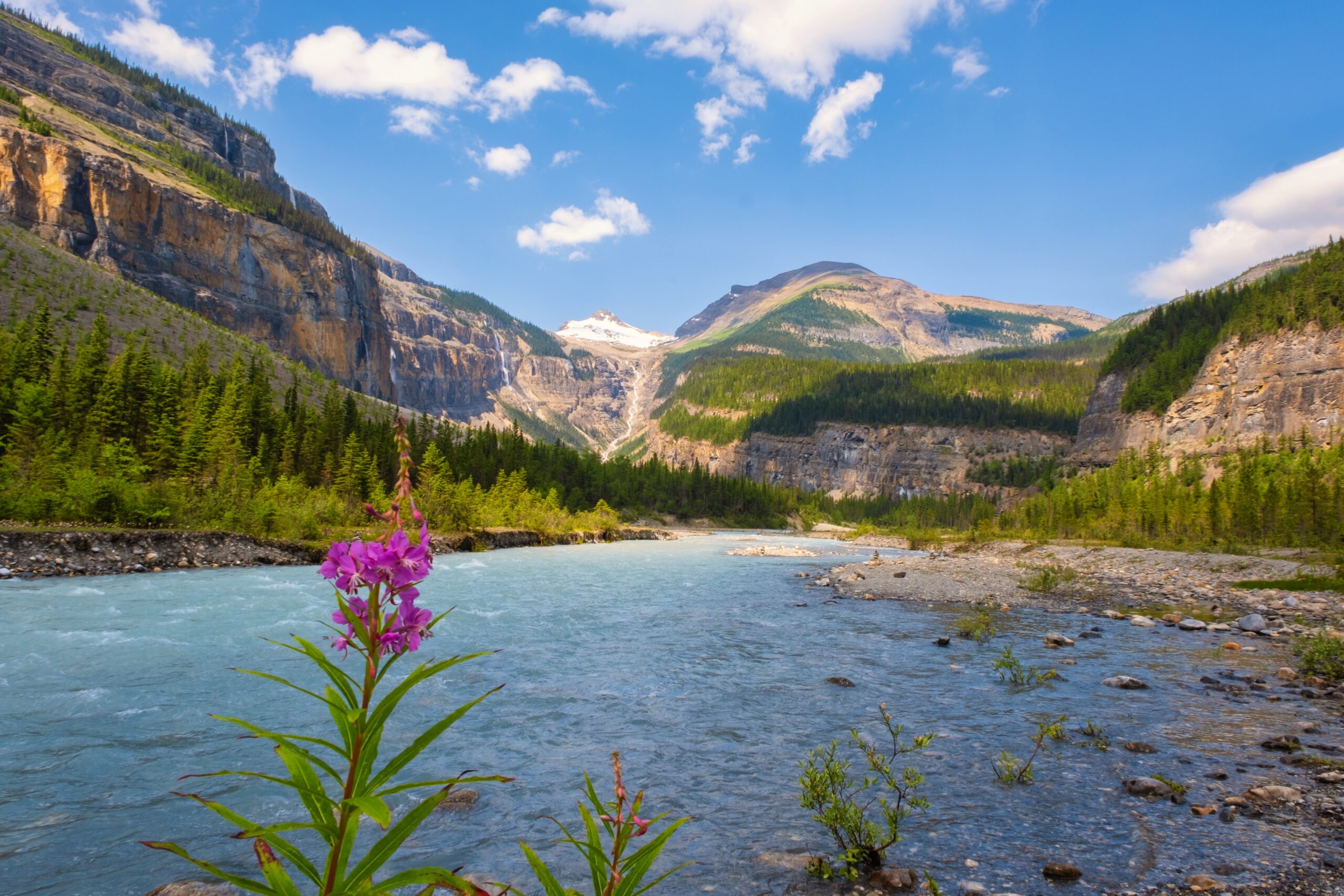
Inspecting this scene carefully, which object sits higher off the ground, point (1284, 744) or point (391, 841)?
point (391, 841)

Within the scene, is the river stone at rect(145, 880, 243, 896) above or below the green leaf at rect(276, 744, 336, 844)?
below

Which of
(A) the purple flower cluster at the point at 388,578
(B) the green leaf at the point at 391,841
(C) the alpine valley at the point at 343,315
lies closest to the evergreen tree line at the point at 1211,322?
(C) the alpine valley at the point at 343,315

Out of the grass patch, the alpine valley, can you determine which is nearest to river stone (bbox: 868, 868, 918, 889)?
the grass patch

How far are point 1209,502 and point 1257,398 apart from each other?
41.5 m

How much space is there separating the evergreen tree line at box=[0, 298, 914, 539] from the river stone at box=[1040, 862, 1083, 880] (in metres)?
7.74

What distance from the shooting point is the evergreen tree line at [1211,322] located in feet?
279

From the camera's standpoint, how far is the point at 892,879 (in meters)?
6.61

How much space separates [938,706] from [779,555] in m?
49.7

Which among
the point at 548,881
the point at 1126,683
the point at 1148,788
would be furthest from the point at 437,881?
the point at 1126,683

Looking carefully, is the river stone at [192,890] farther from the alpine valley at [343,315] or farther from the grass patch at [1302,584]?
the alpine valley at [343,315]

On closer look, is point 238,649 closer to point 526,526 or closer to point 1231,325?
point 526,526

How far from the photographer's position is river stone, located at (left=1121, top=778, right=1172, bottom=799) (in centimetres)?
864

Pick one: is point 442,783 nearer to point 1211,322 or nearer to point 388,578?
point 388,578

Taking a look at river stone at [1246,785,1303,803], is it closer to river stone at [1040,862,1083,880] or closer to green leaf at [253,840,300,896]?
river stone at [1040,862,1083,880]
